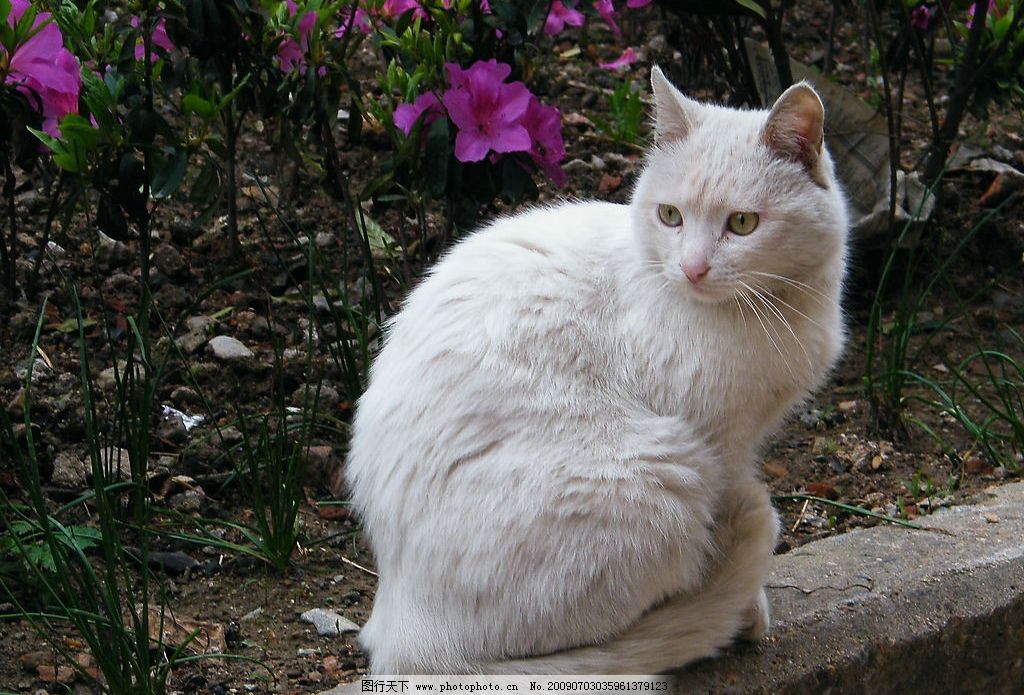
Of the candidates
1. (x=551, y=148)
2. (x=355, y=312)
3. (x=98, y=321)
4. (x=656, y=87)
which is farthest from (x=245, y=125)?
(x=656, y=87)

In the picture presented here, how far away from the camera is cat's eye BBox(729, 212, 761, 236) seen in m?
2.22

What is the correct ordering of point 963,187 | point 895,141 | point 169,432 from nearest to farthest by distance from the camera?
point 169,432 < point 895,141 < point 963,187

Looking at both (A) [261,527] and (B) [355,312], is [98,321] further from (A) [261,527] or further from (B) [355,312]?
(A) [261,527]

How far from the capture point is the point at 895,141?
374 centimetres

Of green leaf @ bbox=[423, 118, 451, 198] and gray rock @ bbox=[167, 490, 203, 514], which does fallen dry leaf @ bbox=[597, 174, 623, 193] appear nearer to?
green leaf @ bbox=[423, 118, 451, 198]

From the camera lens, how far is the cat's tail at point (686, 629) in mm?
2141

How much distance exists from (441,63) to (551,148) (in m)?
0.37

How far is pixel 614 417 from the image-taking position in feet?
7.38

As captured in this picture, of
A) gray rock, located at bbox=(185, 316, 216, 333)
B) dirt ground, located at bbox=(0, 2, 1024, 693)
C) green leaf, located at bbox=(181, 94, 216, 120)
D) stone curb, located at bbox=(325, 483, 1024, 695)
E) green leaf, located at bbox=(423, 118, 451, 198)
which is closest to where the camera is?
stone curb, located at bbox=(325, 483, 1024, 695)

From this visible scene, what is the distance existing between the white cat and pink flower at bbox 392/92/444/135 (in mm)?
735

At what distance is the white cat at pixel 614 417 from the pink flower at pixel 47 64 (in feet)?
3.79

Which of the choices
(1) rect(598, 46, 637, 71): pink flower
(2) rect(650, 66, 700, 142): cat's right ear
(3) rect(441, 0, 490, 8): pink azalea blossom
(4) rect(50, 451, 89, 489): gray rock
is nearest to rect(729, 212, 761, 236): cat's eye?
(2) rect(650, 66, 700, 142): cat's right ear

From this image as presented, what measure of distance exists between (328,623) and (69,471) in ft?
2.92

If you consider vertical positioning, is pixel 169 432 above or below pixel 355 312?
below
